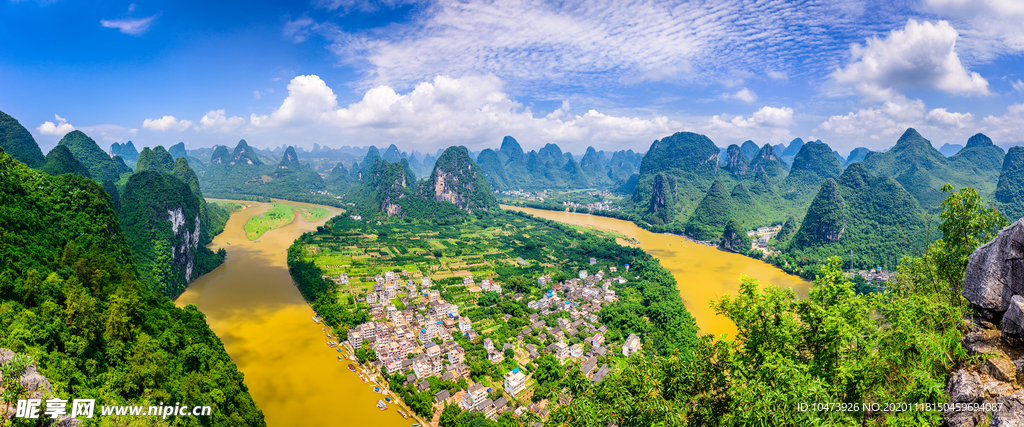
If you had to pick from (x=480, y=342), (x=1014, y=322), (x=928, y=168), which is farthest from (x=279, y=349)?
(x=928, y=168)

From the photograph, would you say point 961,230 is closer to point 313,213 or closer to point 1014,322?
point 1014,322

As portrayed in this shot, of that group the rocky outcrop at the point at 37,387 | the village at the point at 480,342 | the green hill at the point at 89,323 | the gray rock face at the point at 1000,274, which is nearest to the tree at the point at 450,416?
the village at the point at 480,342

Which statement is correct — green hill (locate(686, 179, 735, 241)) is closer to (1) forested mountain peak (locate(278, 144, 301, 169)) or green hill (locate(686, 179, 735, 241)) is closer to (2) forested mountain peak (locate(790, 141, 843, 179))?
(2) forested mountain peak (locate(790, 141, 843, 179))

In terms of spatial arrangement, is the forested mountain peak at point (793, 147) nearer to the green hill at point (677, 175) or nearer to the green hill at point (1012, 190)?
the green hill at point (677, 175)

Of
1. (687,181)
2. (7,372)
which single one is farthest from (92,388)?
(687,181)

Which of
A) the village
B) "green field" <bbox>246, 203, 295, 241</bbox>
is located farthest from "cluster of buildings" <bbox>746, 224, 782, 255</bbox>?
"green field" <bbox>246, 203, 295, 241</bbox>

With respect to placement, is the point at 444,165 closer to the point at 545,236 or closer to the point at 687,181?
the point at 545,236
